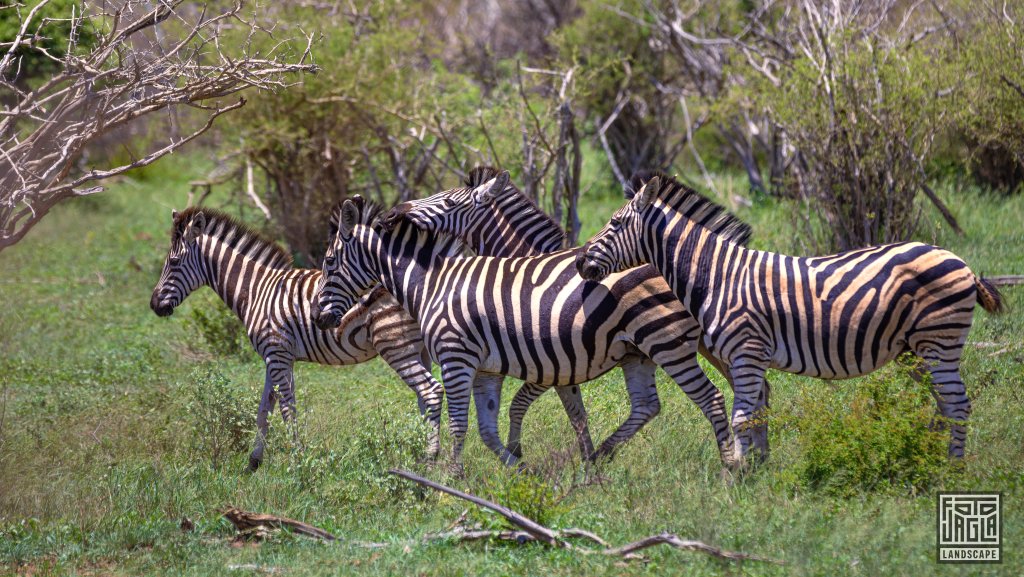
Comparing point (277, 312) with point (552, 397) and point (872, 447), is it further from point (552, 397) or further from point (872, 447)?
point (872, 447)

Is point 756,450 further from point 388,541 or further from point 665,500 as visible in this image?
point 388,541

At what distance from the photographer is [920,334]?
6262 mm

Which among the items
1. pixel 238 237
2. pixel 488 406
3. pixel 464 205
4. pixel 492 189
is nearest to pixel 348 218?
pixel 464 205

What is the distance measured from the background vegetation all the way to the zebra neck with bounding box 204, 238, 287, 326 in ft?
2.05

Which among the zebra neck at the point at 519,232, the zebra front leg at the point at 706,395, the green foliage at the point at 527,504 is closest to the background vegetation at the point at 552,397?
the green foliage at the point at 527,504

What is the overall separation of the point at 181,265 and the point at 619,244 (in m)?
3.81

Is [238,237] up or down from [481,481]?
up

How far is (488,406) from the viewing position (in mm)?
7398

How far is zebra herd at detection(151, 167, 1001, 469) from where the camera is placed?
6.35 m

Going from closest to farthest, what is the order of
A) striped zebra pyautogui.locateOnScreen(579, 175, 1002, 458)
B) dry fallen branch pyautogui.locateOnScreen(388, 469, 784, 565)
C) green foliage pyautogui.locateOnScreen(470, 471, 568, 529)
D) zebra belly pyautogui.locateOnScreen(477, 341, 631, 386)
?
dry fallen branch pyautogui.locateOnScreen(388, 469, 784, 565) < green foliage pyautogui.locateOnScreen(470, 471, 568, 529) < striped zebra pyautogui.locateOnScreen(579, 175, 1002, 458) < zebra belly pyautogui.locateOnScreen(477, 341, 631, 386)

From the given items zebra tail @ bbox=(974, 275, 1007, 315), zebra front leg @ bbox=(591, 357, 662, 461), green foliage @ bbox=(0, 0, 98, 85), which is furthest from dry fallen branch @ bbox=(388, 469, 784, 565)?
green foliage @ bbox=(0, 0, 98, 85)

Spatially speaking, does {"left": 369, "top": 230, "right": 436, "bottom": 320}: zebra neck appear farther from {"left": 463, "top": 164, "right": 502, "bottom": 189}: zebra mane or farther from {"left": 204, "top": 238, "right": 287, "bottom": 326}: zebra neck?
{"left": 204, "top": 238, "right": 287, "bottom": 326}: zebra neck

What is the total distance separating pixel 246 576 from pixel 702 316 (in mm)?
3128

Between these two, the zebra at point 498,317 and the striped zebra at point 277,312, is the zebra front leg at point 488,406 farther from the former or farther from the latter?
the striped zebra at point 277,312
